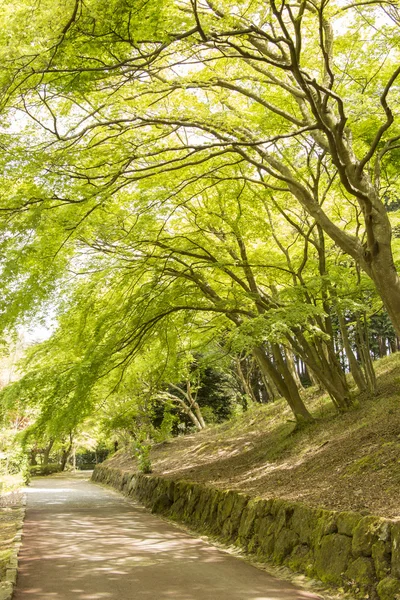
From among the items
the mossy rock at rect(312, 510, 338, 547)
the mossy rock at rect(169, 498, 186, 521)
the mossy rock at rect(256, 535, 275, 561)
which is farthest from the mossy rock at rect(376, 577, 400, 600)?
the mossy rock at rect(169, 498, 186, 521)

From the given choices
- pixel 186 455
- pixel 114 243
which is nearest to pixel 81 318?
pixel 114 243

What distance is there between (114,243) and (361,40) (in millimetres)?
5779

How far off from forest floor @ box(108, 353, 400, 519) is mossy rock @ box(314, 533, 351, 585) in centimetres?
41

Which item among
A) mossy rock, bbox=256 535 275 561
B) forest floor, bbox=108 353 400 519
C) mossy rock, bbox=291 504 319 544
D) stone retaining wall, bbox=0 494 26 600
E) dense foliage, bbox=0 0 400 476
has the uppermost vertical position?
dense foliage, bbox=0 0 400 476

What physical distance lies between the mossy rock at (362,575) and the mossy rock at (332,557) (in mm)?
131

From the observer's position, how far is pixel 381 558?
491cm

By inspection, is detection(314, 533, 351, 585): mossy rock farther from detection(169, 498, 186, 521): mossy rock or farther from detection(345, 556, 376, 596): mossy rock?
detection(169, 498, 186, 521): mossy rock

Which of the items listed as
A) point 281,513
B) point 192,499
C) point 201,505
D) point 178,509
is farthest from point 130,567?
point 178,509

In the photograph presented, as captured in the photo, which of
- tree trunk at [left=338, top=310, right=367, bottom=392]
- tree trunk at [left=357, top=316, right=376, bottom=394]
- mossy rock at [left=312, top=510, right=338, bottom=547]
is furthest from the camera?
tree trunk at [left=338, top=310, right=367, bottom=392]

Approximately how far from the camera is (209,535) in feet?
30.5

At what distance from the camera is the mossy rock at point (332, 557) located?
5.42m

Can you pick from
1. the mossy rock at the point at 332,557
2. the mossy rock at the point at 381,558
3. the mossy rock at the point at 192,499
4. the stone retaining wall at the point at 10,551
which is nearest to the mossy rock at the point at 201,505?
the mossy rock at the point at 192,499

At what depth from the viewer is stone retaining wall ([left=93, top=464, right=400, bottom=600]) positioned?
4.89m

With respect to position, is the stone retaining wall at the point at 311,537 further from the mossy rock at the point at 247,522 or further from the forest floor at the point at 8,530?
the forest floor at the point at 8,530
